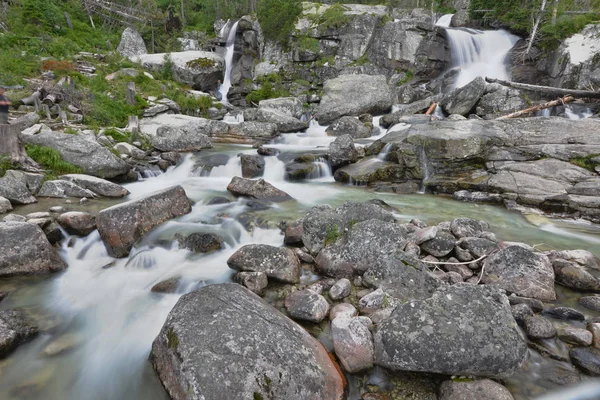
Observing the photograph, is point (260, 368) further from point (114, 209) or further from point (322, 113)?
point (322, 113)

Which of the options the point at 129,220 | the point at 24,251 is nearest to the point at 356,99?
the point at 129,220

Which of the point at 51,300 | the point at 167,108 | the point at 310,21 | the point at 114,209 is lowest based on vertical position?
the point at 51,300

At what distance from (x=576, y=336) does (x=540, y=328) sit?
35 cm

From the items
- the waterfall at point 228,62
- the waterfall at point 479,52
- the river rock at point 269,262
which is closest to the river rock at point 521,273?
the river rock at point 269,262

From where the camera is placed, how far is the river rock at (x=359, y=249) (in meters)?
4.77

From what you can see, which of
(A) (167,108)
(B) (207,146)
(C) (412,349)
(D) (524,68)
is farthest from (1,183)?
(D) (524,68)

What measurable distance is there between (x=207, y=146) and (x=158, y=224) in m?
8.31

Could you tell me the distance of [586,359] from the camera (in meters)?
3.28

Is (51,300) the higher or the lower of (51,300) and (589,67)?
the lower

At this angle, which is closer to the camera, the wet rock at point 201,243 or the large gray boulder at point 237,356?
the large gray boulder at point 237,356

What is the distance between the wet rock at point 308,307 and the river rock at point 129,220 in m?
3.22

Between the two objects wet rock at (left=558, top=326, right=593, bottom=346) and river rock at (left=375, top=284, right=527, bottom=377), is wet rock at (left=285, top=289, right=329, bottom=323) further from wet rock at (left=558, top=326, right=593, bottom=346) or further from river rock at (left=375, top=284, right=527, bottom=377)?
wet rock at (left=558, top=326, right=593, bottom=346)

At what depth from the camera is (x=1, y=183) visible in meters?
7.09

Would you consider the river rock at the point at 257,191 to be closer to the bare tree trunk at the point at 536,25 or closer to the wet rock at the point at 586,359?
the wet rock at the point at 586,359
